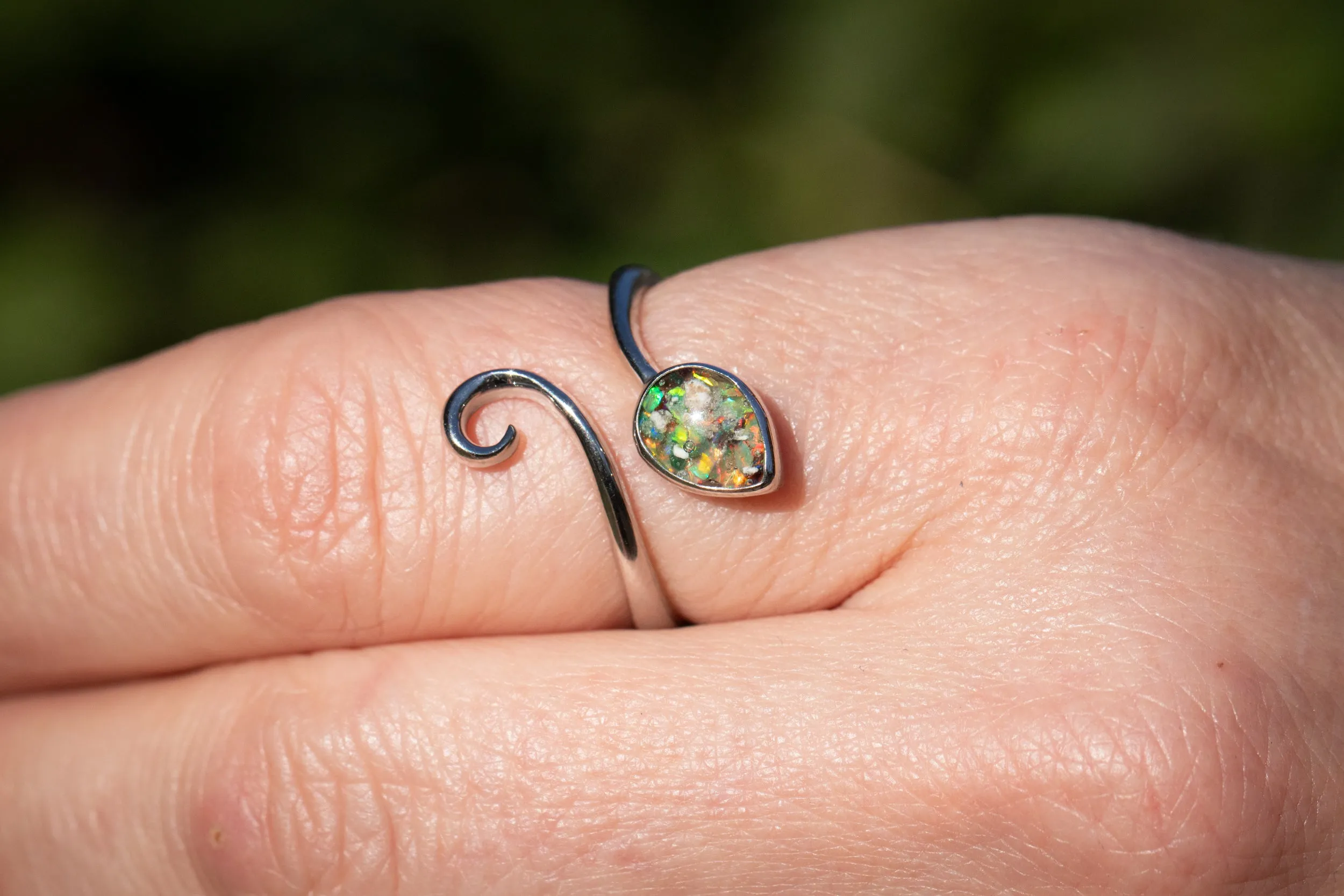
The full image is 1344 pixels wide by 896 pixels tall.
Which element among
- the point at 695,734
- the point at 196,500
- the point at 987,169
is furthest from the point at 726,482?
the point at 987,169

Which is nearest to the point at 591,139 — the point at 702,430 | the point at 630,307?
the point at 630,307

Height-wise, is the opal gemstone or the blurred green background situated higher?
the blurred green background

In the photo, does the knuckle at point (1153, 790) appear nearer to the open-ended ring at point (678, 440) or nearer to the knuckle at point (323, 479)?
the open-ended ring at point (678, 440)

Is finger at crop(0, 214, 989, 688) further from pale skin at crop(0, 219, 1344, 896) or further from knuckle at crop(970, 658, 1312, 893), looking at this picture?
knuckle at crop(970, 658, 1312, 893)

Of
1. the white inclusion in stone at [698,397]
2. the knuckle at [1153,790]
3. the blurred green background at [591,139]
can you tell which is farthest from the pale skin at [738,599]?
the blurred green background at [591,139]

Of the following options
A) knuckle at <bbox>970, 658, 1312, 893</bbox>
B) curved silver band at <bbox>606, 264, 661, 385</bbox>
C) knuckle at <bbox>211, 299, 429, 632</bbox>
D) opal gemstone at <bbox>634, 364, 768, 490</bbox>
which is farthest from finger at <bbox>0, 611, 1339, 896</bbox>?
curved silver band at <bbox>606, 264, 661, 385</bbox>

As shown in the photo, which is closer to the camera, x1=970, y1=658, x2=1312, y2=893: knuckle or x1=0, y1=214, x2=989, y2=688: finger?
x1=970, y1=658, x2=1312, y2=893: knuckle
